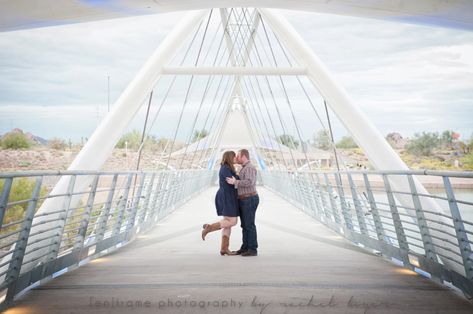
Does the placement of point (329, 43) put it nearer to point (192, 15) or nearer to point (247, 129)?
point (247, 129)

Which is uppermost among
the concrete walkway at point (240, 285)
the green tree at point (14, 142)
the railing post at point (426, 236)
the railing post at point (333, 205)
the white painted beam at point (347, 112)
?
the green tree at point (14, 142)

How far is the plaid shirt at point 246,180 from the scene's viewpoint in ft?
24.3

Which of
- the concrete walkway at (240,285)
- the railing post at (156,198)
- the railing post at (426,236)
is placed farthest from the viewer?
the railing post at (156,198)

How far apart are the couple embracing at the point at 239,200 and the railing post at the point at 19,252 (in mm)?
3007

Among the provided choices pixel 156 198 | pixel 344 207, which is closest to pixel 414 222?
pixel 344 207

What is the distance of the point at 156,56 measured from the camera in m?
11.0

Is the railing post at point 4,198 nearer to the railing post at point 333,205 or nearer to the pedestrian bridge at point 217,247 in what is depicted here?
the pedestrian bridge at point 217,247

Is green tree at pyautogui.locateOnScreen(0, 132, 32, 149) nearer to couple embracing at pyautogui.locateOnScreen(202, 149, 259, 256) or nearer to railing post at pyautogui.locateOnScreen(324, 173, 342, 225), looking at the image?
railing post at pyautogui.locateOnScreen(324, 173, 342, 225)

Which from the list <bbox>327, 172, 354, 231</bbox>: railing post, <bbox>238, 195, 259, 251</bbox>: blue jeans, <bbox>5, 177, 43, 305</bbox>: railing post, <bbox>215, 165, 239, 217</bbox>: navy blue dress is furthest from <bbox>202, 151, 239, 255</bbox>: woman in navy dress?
<bbox>5, 177, 43, 305</bbox>: railing post

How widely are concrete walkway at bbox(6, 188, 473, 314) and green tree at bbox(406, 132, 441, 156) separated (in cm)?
860

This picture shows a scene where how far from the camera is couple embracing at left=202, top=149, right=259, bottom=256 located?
7414 millimetres

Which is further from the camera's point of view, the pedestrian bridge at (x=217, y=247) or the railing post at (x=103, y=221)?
the railing post at (x=103, y=221)

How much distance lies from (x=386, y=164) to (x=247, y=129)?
45.1 m

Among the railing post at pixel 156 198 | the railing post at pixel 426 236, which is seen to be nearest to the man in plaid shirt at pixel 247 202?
the railing post at pixel 426 236
